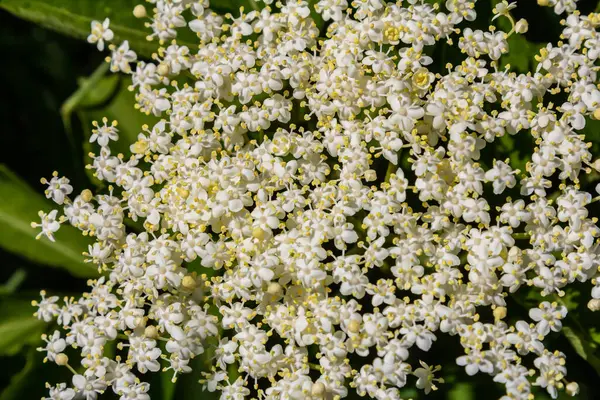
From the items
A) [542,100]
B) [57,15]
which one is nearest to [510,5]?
[542,100]

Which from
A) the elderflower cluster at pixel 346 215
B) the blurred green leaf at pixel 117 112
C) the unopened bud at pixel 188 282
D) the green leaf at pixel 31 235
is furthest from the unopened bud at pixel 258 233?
the green leaf at pixel 31 235

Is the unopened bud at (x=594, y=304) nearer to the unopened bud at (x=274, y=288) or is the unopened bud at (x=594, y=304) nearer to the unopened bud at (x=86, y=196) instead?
the unopened bud at (x=274, y=288)

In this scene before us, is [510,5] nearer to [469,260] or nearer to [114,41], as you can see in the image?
[469,260]

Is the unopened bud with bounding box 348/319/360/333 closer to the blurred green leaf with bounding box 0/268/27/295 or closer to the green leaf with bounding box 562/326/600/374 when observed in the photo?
the green leaf with bounding box 562/326/600/374

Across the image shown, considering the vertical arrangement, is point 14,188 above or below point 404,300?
above

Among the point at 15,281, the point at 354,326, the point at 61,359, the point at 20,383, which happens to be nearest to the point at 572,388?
the point at 354,326

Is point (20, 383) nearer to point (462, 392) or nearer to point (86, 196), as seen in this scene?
point (86, 196)
